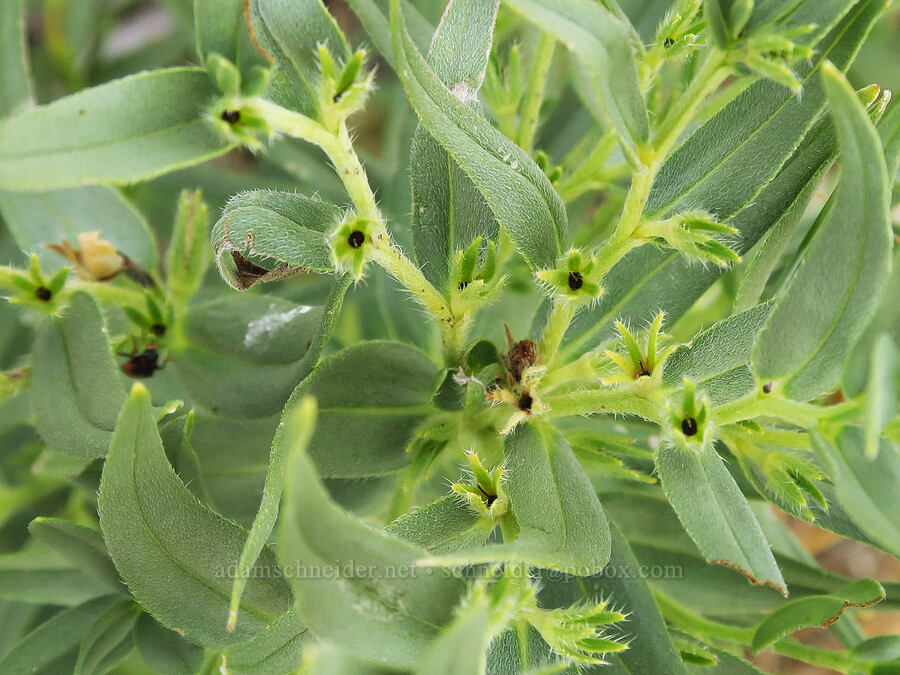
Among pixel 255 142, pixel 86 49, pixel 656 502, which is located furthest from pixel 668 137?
pixel 86 49

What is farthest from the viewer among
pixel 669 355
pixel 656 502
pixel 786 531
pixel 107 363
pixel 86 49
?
pixel 86 49

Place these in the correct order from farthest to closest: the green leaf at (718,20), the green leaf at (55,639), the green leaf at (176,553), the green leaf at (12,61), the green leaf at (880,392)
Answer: the green leaf at (12,61) → the green leaf at (55,639) → the green leaf at (176,553) → the green leaf at (718,20) → the green leaf at (880,392)

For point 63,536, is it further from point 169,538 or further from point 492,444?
point 492,444

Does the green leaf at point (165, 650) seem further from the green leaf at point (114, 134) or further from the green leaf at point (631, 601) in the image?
the green leaf at point (114, 134)

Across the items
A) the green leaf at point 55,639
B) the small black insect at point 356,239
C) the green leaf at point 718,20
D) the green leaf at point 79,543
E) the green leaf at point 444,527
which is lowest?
Answer: the green leaf at point 55,639

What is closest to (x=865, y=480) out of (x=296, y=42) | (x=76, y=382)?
(x=296, y=42)

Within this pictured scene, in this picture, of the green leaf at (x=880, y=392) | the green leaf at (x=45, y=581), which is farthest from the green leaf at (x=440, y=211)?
the green leaf at (x=45, y=581)
